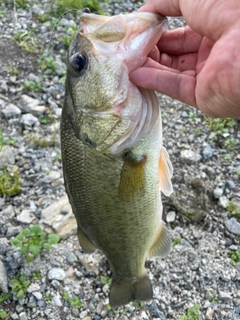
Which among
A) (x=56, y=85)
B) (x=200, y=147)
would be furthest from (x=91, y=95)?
(x=56, y=85)

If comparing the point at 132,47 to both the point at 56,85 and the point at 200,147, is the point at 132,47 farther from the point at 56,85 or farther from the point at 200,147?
the point at 56,85

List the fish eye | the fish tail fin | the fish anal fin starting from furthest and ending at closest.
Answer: the fish tail fin
the fish anal fin
the fish eye

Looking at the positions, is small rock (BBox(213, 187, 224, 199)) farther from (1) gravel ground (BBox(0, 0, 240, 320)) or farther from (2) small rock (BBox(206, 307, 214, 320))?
(2) small rock (BBox(206, 307, 214, 320))

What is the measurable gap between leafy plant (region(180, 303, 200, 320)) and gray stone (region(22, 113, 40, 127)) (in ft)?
7.11

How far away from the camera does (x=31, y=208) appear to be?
11.9 ft

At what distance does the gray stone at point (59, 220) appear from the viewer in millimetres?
3416

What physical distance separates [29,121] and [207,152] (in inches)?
65.1

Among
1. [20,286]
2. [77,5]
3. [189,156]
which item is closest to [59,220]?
[20,286]

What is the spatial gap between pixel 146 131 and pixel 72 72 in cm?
45

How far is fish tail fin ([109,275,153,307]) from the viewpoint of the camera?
2.74 metres

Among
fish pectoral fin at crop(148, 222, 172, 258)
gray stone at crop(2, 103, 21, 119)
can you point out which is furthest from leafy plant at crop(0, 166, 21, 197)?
fish pectoral fin at crop(148, 222, 172, 258)

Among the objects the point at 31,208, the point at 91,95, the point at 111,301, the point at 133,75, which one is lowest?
the point at 31,208

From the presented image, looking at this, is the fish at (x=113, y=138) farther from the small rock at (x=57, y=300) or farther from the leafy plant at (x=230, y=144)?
the leafy plant at (x=230, y=144)

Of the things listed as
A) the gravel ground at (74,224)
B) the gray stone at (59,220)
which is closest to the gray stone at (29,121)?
the gravel ground at (74,224)
